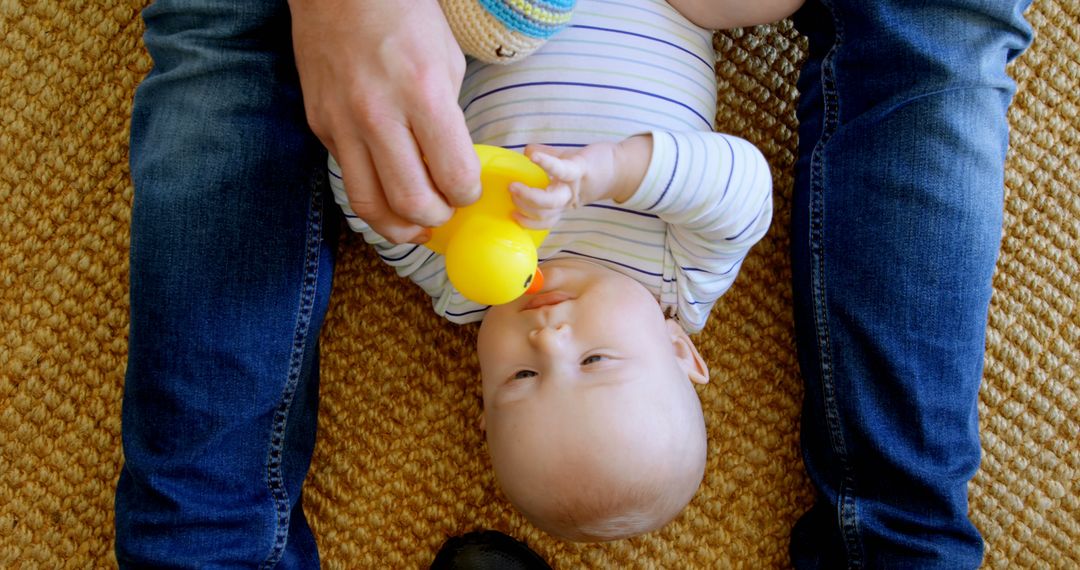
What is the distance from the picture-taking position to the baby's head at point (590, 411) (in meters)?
0.77

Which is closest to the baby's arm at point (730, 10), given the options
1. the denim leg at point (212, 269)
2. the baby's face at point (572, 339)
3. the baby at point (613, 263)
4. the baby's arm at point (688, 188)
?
the baby at point (613, 263)

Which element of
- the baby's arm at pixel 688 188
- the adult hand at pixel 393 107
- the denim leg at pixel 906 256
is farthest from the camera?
the denim leg at pixel 906 256

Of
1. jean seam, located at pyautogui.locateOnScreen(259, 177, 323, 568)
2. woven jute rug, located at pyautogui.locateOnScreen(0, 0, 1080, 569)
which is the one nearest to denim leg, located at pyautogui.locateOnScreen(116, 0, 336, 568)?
jean seam, located at pyautogui.locateOnScreen(259, 177, 323, 568)

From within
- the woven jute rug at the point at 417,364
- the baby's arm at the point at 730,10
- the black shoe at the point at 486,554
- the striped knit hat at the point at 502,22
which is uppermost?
the striped knit hat at the point at 502,22

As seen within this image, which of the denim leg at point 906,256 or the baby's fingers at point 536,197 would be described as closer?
the baby's fingers at point 536,197

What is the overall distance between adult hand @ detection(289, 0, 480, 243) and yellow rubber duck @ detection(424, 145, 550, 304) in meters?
0.02

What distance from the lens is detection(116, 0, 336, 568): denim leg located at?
2.72 feet

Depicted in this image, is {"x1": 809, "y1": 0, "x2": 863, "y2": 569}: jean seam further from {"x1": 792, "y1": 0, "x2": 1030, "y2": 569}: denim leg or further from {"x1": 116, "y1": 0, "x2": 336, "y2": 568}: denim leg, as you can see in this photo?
{"x1": 116, "y1": 0, "x2": 336, "y2": 568}: denim leg

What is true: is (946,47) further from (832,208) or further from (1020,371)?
(1020,371)

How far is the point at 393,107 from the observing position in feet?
2.06

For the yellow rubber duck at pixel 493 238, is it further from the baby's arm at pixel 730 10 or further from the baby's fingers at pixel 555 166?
the baby's arm at pixel 730 10

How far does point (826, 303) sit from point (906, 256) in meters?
0.09

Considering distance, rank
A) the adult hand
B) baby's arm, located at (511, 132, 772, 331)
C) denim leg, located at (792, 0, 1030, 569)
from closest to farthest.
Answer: the adult hand → baby's arm, located at (511, 132, 772, 331) → denim leg, located at (792, 0, 1030, 569)

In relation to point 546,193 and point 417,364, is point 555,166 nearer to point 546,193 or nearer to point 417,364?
point 546,193
